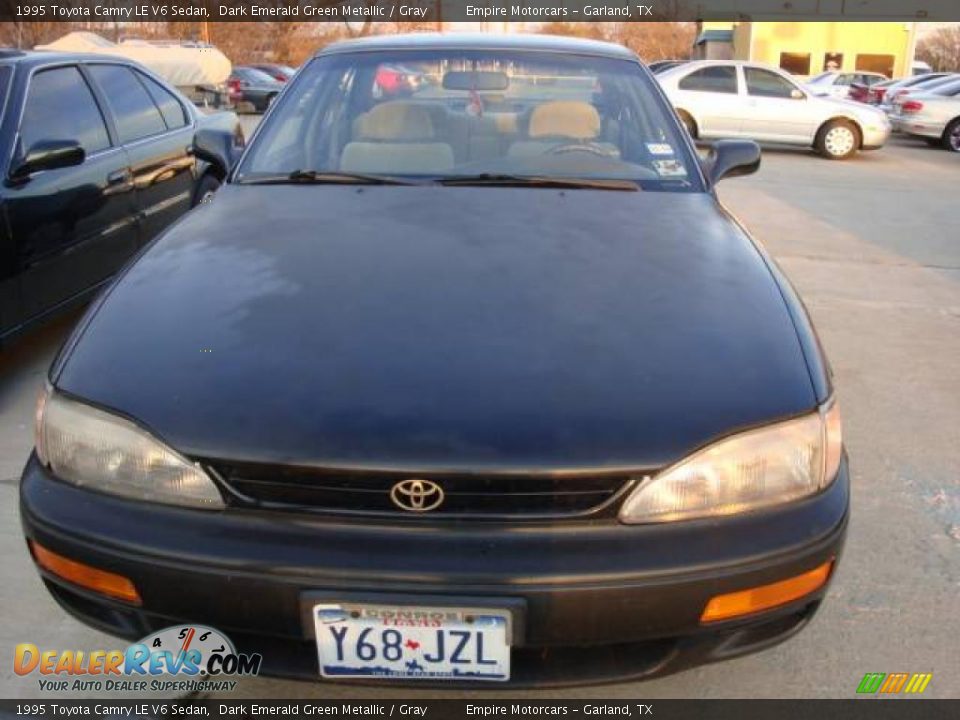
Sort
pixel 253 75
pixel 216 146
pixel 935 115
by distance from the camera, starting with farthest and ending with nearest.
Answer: pixel 253 75 < pixel 935 115 < pixel 216 146

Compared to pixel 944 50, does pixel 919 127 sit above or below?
below

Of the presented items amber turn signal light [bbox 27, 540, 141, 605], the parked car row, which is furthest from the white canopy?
amber turn signal light [bbox 27, 540, 141, 605]

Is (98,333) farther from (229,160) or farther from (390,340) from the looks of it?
(229,160)

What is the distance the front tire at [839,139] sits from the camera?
1306 cm

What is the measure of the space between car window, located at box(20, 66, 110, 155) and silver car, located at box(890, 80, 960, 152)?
14324mm

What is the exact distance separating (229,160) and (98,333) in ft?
5.20

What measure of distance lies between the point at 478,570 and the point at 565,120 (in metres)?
1.91

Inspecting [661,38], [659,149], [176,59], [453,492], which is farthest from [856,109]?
[661,38]

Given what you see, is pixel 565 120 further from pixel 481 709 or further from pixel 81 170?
pixel 81 170

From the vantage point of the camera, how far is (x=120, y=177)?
4168 millimetres

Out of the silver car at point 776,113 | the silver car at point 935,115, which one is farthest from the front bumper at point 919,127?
the silver car at point 776,113

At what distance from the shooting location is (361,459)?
1529 mm

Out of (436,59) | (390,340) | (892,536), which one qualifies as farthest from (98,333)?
(892,536)

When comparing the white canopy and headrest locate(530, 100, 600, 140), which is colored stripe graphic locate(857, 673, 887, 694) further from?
the white canopy
